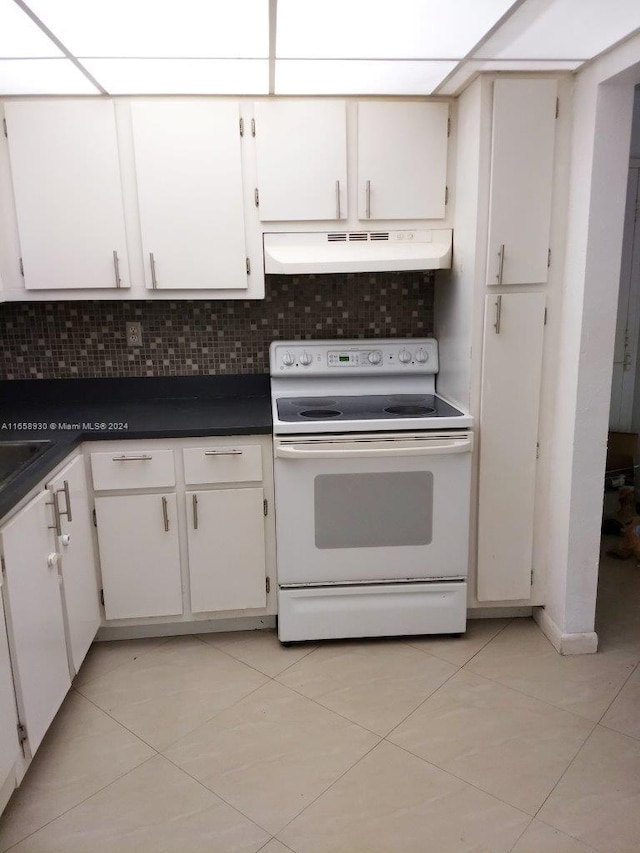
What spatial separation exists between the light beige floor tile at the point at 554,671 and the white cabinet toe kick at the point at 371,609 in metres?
0.19

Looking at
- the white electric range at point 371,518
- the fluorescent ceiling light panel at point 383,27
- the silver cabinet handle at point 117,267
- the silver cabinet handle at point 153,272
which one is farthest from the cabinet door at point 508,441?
the silver cabinet handle at point 117,267

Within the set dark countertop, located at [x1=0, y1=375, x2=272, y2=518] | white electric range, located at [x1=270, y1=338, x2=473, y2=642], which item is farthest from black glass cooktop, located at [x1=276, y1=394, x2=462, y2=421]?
dark countertop, located at [x1=0, y1=375, x2=272, y2=518]

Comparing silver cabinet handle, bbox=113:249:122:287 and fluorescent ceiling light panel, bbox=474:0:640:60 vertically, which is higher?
fluorescent ceiling light panel, bbox=474:0:640:60

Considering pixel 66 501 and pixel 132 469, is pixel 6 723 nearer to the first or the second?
pixel 66 501

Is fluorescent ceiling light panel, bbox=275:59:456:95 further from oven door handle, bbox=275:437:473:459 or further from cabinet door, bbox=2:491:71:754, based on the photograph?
cabinet door, bbox=2:491:71:754

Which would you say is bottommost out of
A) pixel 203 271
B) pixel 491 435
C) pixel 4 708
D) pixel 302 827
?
pixel 302 827

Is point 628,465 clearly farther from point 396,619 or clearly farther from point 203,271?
point 203,271

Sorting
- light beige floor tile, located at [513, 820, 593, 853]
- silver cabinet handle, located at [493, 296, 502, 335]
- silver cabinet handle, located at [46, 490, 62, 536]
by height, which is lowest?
light beige floor tile, located at [513, 820, 593, 853]

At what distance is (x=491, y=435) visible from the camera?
2367 millimetres

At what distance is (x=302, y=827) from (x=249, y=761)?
285 mm

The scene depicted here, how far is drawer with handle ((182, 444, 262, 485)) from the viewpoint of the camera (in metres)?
2.30

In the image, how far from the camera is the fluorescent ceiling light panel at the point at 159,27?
1.55 meters

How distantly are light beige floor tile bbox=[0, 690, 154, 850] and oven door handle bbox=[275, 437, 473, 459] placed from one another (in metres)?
1.03

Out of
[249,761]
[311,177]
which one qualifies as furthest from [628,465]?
[249,761]
